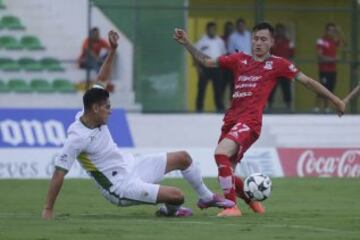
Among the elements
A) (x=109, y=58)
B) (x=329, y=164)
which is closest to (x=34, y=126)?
(x=329, y=164)

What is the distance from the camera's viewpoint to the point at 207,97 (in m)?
33.1

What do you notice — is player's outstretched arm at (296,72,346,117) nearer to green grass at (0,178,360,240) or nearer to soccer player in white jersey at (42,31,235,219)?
green grass at (0,178,360,240)

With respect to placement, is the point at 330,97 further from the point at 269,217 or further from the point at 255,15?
the point at 255,15

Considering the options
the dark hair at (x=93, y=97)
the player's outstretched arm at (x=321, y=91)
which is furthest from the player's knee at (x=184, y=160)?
the player's outstretched arm at (x=321, y=91)

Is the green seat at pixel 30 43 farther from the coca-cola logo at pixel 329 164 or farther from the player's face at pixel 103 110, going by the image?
the player's face at pixel 103 110

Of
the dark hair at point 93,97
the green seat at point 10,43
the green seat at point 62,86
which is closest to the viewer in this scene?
the dark hair at point 93,97

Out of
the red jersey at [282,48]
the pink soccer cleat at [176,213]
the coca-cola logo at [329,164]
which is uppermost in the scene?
the pink soccer cleat at [176,213]

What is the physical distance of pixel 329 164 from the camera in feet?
93.4

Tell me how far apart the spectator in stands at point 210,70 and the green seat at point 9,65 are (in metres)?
4.63

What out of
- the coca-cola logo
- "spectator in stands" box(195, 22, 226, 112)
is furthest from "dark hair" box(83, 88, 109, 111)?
"spectator in stands" box(195, 22, 226, 112)

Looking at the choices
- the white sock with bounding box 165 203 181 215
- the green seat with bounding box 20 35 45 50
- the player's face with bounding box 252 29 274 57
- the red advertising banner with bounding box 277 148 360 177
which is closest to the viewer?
the white sock with bounding box 165 203 181 215

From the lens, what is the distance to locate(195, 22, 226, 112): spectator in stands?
105 feet

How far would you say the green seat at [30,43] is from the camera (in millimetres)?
33562

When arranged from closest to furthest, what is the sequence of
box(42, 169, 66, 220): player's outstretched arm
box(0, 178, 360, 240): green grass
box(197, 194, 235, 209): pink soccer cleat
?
1. box(0, 178, 360, 240): green grass
2. box(42, 169, 66, 220): player's outstretched arm
3. box(197, 194, 235, 209): pink soccer cleat
